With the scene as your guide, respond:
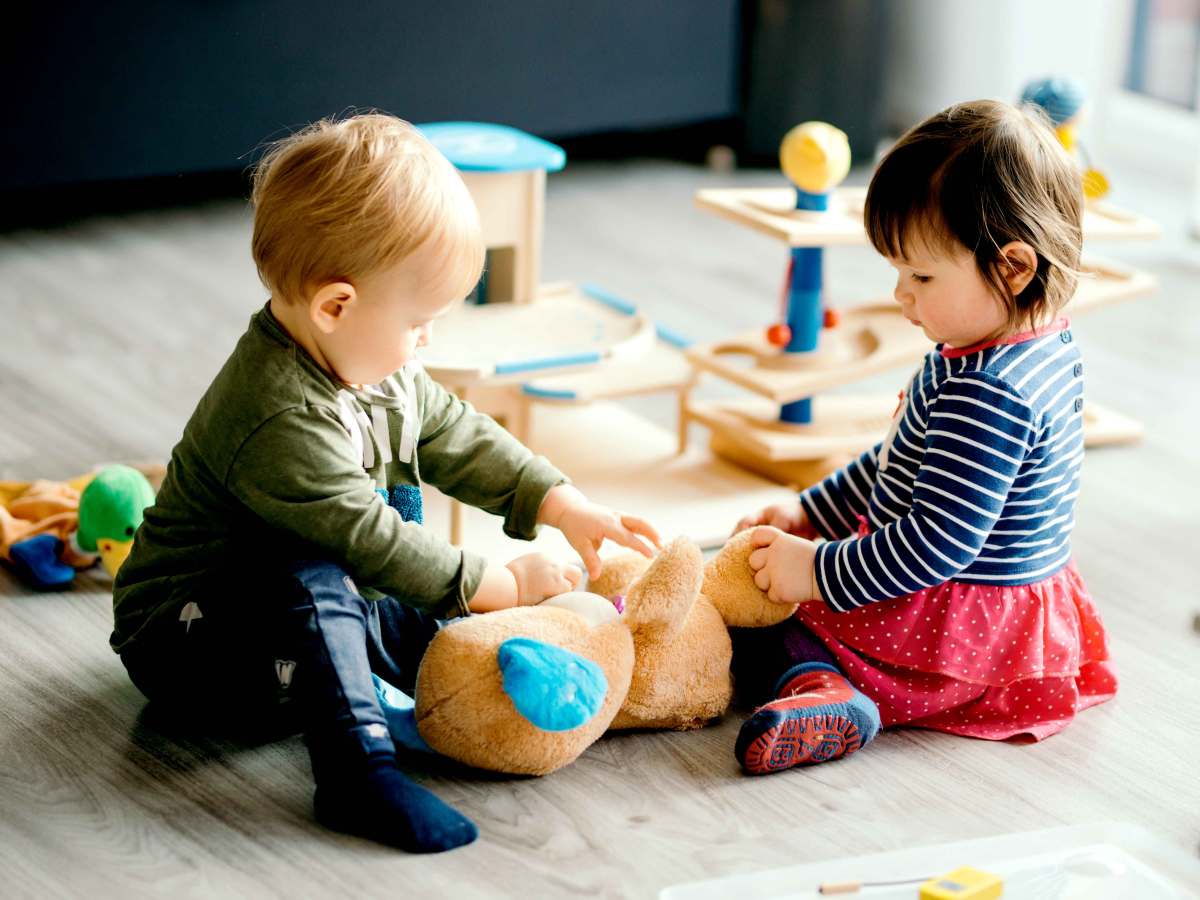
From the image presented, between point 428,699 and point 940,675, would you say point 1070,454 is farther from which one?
point 428,699

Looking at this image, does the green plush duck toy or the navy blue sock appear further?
the green plush duck toy

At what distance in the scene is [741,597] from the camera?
48.5 inches

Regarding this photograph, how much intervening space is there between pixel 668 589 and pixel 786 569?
12 centimetres

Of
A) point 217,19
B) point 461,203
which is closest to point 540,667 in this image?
point 461,203

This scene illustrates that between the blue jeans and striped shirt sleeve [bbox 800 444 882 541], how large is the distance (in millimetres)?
342

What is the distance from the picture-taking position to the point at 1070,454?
1.19 m

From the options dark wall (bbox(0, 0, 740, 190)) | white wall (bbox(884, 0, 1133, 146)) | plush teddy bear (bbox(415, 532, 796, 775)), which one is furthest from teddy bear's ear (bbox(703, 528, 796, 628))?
white wall (bbox(884, 0, 1133, 146))

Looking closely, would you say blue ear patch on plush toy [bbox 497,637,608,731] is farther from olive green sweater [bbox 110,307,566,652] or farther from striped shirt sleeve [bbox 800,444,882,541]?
striped shirt sleeve [bbox 800,444,882,541]

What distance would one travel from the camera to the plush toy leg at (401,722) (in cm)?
114

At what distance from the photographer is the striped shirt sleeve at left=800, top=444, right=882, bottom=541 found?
1308mm

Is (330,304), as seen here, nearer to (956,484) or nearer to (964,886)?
(956,484)

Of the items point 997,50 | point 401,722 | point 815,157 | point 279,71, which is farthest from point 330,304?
point 997,50

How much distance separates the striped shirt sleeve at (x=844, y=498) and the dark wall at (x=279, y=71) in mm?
1184

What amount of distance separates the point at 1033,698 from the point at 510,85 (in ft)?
5.54
